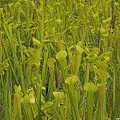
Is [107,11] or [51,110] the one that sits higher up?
[107,11]

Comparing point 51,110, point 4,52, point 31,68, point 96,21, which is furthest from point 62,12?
point 51,110

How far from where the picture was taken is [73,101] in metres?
0.50

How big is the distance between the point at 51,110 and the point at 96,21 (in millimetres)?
1188

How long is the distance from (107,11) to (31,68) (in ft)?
4.83

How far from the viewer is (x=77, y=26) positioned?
1335 millimetres

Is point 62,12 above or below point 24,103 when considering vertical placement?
above

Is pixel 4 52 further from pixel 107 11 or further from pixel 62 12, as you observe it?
pixel 107 11

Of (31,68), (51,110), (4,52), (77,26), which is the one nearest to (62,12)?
(77,26)

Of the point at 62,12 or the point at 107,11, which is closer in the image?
the point at 62,12

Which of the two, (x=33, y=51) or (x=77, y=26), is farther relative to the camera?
(x=77, y=26)

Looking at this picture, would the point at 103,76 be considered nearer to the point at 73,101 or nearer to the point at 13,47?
the point at 73,101

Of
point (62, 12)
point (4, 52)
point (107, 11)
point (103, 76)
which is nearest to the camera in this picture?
point (103, 76)

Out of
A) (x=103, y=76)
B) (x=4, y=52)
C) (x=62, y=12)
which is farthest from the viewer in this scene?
(x=62, y=12)

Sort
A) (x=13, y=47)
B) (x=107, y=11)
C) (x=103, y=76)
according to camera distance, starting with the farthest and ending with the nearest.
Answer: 1. (x=107, y=11)
2. (x=13, y=47)
3. (x=103, y=76)
